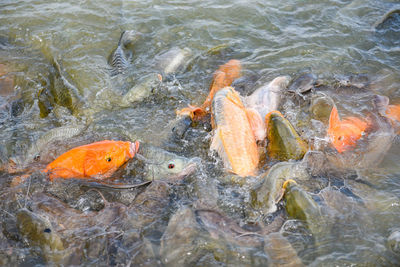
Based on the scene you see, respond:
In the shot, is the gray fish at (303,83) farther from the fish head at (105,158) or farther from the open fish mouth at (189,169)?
the fish head at (105,158)

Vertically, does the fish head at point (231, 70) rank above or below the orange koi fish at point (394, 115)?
above

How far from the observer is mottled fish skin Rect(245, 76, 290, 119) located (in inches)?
188

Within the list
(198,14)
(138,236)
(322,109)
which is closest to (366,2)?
(198,14)

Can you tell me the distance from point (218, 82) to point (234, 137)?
166 cm

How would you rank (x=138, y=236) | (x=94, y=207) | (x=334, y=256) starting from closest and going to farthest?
(x=334, y=256) < (x=138, y=236) < (x=94, y=207)

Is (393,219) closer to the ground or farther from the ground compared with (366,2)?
closer to the ground

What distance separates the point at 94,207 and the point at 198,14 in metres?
5.26

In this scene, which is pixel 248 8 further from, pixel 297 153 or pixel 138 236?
pixel 138 236

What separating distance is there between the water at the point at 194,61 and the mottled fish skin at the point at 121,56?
15 cm

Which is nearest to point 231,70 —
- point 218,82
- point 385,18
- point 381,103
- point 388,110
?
point 218,82

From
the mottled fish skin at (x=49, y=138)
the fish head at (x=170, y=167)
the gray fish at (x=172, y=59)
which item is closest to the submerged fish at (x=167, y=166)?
the fish head at (x=170, y=167)

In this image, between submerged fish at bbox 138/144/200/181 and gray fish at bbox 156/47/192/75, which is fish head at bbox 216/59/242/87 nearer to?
gray fish at bbox 156/47/192/75

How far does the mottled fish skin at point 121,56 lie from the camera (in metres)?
5.90

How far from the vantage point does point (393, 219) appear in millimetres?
3391
